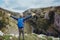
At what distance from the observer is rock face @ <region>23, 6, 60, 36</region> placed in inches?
277

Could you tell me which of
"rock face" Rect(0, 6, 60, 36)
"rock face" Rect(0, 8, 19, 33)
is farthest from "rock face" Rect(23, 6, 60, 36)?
"rock face" Rect(0, 8, 19, 33)

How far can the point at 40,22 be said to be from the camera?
707 cm

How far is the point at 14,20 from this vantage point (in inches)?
274

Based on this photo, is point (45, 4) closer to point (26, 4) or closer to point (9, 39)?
point (26, 4)

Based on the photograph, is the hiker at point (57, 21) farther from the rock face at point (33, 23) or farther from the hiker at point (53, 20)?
the rock face at point (33, 23)

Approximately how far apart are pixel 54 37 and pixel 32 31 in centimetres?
69

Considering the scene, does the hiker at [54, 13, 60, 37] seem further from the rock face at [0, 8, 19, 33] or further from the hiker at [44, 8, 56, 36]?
the rock face at [0, 8, 19, 33]

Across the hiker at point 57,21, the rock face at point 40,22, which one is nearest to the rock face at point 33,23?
the rock face at point 40,22

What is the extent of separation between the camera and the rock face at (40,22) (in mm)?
7039

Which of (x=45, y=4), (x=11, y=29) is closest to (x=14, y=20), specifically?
(x=11, y=29)

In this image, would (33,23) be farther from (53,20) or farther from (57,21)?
(57,21)

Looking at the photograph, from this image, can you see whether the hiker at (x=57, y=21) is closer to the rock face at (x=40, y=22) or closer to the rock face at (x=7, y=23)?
the rock face at (x=40, y=22)

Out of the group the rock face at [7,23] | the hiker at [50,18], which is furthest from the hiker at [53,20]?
the rock face at [7,23]

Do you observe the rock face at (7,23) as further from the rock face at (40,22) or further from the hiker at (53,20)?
the hiker at (53,20)
